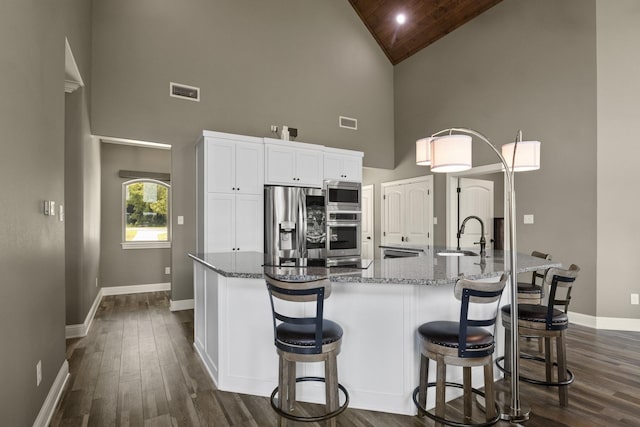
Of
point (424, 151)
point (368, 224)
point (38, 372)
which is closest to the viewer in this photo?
point (38, 372)

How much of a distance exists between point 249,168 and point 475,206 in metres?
3.72

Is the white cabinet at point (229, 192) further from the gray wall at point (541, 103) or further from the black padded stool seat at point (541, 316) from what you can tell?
the black padded stool seat at point (541, 316)

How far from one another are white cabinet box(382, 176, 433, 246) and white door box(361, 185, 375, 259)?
1.18ft

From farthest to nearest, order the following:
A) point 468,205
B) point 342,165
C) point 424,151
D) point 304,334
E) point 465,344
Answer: point 468,205 < point 342,165 < point 424,151 < point 304,334 < point 465,344

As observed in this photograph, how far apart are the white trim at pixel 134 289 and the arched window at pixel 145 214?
2.19ft

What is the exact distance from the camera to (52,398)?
2.29 meters

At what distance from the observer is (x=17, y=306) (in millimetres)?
1726

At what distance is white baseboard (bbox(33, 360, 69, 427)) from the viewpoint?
204 centimetres

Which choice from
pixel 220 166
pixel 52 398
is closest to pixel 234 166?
pixel 220 166

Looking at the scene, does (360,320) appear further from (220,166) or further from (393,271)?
(220,166)

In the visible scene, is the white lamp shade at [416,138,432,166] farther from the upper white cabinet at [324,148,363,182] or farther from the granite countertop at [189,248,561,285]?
the upper white cabinet at [324,148,363,182]

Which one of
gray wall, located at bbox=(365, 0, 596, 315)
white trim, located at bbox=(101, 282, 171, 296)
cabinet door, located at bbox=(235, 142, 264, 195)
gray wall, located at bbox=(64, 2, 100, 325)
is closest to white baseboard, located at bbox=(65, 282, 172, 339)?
white trim, located at bbox=(101, 282, 171, 296)

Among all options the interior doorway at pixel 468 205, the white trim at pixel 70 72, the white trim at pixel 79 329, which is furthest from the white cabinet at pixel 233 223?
the interior doorway at pixel 468 205

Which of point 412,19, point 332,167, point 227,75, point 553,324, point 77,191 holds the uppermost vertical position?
point 412,19
